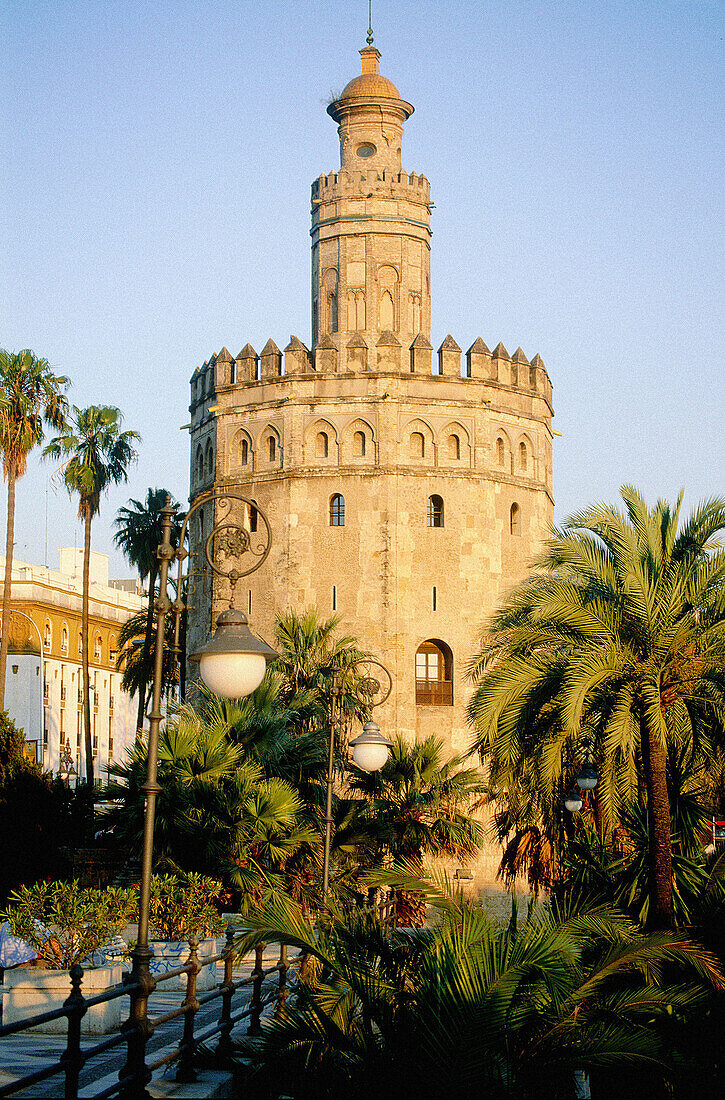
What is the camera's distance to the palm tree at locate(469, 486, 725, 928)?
14391 millimetres

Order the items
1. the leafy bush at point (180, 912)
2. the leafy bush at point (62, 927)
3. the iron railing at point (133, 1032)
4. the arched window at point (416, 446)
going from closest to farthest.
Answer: the iron railing at point (133, 1032), the leafy bush at point (62, 927), the leafy bush at point (180, 912), the arched window at point (416, 446)

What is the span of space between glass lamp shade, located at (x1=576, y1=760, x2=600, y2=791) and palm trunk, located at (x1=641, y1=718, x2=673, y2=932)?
154 inches

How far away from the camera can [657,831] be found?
13.7 metres

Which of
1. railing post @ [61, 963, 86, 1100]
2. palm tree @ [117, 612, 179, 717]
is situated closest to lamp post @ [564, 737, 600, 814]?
railing post @ [61, 963, 86, 1100]

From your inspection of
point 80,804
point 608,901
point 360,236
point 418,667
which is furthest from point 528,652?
point 360,236

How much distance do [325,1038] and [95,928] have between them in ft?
16.7

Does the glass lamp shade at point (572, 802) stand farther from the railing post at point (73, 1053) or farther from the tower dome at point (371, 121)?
the tower dome at point (371, 121)

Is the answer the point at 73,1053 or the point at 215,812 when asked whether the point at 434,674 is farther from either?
the point at 73,1053

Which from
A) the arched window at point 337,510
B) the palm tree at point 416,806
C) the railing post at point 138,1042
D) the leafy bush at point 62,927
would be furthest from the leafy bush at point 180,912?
the arched window at point 337,510

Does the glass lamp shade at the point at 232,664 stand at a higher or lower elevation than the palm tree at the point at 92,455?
lower

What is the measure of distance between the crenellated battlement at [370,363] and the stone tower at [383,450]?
2.0 inches

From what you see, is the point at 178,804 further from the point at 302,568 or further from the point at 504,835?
the point at 302,568

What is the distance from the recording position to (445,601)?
34719mm

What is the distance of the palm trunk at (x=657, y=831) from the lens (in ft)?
41.2
